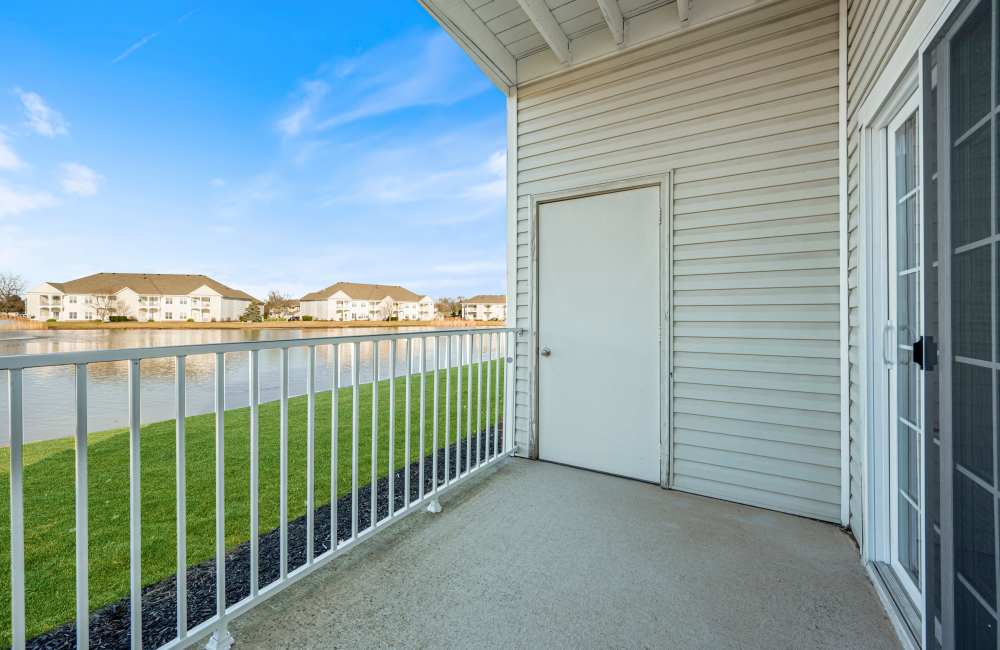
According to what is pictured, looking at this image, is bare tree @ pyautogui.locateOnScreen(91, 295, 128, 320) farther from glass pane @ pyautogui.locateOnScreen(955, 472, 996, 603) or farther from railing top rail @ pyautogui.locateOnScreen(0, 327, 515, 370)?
glass pane @ pyautogui.locateOnScreen(955, 472, 996, 603)

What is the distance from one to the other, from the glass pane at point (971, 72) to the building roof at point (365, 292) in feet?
31.1

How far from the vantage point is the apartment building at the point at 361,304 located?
8.38 metres

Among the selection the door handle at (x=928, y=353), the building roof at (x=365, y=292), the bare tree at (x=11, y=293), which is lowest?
the door handle at (x=928, y=353)

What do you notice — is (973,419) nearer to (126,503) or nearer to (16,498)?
(16,498)

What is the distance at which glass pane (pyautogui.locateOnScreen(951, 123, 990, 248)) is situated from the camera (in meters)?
0.94

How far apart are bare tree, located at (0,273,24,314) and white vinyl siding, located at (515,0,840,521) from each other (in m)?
3.94

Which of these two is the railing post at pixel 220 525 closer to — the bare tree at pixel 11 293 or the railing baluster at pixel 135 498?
the railing baluster at pixel 135 498

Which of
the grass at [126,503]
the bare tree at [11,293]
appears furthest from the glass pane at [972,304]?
the bare tree at [11,293]

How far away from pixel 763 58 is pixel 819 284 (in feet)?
4.51

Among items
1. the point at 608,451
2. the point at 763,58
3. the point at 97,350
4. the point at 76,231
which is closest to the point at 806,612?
the point at 608,451

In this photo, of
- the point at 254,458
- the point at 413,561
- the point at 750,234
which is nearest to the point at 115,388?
the point at 254,458

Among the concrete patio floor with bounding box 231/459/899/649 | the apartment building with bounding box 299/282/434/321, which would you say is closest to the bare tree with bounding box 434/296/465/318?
the apartment building with bounding box 299/282/434/321

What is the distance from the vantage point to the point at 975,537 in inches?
38.5

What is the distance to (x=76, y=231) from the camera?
235 inches
